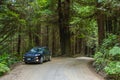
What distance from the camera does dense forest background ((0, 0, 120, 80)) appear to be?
20.3 meters

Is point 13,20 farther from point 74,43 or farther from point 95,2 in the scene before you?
point 74,43

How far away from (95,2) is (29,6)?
22.6 ft

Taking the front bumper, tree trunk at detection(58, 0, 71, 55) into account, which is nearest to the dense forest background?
tree trunk at detection(58, 0, 71, 55)

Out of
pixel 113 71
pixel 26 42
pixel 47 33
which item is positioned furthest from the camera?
pixel 47 33

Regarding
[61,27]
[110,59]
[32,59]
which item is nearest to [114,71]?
[110,59]

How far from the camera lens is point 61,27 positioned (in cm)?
3769

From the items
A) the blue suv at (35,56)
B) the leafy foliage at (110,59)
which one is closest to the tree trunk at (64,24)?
the blue suv at (35,56)

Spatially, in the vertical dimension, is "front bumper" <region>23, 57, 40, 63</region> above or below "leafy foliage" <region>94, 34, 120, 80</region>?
below

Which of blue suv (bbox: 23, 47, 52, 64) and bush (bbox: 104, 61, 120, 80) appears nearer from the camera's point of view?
bush (bbox: 104, 61, 120, 80)

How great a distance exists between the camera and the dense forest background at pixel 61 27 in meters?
20.3

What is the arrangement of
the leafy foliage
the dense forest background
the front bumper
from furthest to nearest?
the front bumper
the dense forest background
the leafy foliage

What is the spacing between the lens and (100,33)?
89.8 ft

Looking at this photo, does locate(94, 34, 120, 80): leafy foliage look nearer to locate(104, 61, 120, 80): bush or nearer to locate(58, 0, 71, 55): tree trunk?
locate(104, 61, 120, 80): bush

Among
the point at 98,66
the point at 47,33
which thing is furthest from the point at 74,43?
the point at 98,66
